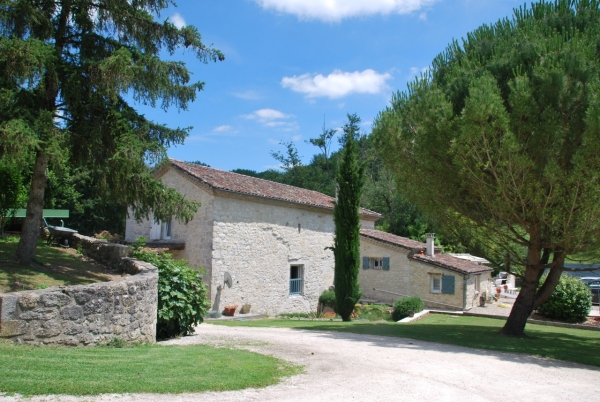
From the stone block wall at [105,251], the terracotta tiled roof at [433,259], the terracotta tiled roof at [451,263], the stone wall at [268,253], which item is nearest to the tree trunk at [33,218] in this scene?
the stone block wall at [105,251]

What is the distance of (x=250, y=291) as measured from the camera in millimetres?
20719

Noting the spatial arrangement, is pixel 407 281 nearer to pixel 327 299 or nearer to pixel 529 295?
pixel 327 299

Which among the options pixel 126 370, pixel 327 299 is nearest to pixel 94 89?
pixel 126 370

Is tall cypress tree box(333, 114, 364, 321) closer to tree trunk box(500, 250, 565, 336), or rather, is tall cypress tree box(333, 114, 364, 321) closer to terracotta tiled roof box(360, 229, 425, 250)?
tree trunk box(500, 250, 565, 336)

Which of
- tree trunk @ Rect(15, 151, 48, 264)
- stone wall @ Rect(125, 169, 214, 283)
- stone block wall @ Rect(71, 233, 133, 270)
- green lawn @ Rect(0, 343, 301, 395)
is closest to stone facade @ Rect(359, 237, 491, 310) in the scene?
stone wall @ Rect(125, 169, 214, 283)

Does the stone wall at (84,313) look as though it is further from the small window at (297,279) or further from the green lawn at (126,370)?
the small window at (297,279)

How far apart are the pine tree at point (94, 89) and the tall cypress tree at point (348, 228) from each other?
30.2ft

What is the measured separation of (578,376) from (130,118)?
10.2 metres

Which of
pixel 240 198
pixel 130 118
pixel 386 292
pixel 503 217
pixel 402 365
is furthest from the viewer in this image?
pixel 386 292

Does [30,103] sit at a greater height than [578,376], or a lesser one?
greater

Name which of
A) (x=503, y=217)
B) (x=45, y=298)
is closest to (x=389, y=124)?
(x=503, y=217)

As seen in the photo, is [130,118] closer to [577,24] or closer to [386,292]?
[577,24]

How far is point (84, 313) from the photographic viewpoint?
762cm

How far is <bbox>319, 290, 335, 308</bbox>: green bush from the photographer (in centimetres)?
2392
